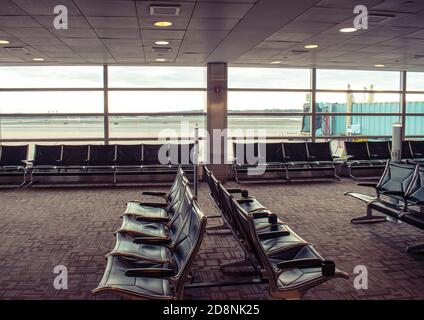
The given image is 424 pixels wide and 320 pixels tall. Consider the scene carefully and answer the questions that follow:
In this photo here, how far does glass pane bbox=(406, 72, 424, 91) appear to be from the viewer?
36.4ft

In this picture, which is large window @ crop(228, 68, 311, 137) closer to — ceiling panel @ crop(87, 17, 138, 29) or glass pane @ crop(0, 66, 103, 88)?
glass pane @ crop(0, 66, 103, 88)

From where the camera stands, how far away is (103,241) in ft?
16.4

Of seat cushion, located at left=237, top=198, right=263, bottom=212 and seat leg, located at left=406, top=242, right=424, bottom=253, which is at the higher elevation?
seat cushion, located at left=237, top=198, right=263, bottom=212

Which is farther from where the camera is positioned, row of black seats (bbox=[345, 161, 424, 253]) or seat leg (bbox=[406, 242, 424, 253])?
row of black seats (bbox=[345, 161, 424, 253])

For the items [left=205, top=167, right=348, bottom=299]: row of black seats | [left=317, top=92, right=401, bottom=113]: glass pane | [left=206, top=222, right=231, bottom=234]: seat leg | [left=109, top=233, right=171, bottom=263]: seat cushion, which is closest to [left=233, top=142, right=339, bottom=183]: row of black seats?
[left=317, top=92, right=401, bottom=113]: glass pane

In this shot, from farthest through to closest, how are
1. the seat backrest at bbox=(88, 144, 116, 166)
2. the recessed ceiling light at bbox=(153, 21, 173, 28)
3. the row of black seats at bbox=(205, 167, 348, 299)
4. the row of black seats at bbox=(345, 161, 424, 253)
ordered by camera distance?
the seat backrest at bbox=(88, 144, 116, 166) < the recessed ceiling light at bbox=(153, 21, 173, 28) < the row of black seats at bbox=(345, 161, 424, 253) < the row of black seats at bbox=(205, 167, 348, 299)

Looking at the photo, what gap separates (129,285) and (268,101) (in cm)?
842

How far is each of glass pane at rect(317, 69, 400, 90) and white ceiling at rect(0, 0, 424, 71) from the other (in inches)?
56.6

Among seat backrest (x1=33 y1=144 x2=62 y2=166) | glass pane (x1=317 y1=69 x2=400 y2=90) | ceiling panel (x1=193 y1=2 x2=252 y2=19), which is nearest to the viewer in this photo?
ceiling panel (x1=193 y1=2 x2=252 y2=19)

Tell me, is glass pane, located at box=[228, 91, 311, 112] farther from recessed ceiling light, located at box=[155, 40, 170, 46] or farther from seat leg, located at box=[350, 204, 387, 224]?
seat leg, located at box=[350, 204, 387, 224]

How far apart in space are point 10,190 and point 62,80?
2832 mm

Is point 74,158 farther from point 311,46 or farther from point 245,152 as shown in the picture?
point 311,46

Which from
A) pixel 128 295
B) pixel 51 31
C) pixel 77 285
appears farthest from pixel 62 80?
pixel 128 295

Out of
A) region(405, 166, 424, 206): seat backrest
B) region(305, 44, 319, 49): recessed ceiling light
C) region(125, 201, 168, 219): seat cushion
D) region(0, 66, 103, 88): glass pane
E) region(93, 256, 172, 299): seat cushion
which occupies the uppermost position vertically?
region(305, 44, 319, 49): recessed ceiling light
